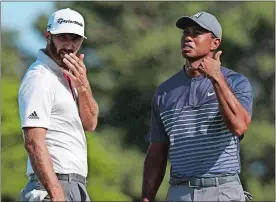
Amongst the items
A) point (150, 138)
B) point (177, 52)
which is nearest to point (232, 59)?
point (177, 52)

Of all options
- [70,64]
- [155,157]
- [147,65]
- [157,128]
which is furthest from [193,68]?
[147,65]

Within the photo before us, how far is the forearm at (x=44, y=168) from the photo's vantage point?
7.53 m

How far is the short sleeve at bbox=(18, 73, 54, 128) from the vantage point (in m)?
7.68

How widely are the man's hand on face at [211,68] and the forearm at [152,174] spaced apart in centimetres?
102

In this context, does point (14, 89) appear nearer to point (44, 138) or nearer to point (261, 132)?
point (261, 132)

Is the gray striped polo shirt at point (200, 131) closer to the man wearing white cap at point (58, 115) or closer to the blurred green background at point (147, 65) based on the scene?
the man wearing white cap at point (58, 115)

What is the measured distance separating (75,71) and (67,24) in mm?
341

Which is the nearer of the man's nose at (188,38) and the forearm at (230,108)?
the forearm at (230,108)

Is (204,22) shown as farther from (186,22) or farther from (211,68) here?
(211,68)

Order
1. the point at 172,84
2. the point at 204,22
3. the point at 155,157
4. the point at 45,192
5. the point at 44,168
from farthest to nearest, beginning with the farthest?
the point at 155,157 → the point at 172,84 → the point at 204,22 → the point at 45,192 → the point at 44,168

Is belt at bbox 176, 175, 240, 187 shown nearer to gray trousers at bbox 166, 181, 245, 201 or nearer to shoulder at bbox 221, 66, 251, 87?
gray trousers at bbox 166, 181, 245, 201

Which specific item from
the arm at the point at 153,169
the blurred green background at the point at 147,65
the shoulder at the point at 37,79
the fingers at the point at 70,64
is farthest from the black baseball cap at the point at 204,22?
the blurred green background at the point at 147,65

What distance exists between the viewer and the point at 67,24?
25.8ft

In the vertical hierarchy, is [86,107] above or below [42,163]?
above
